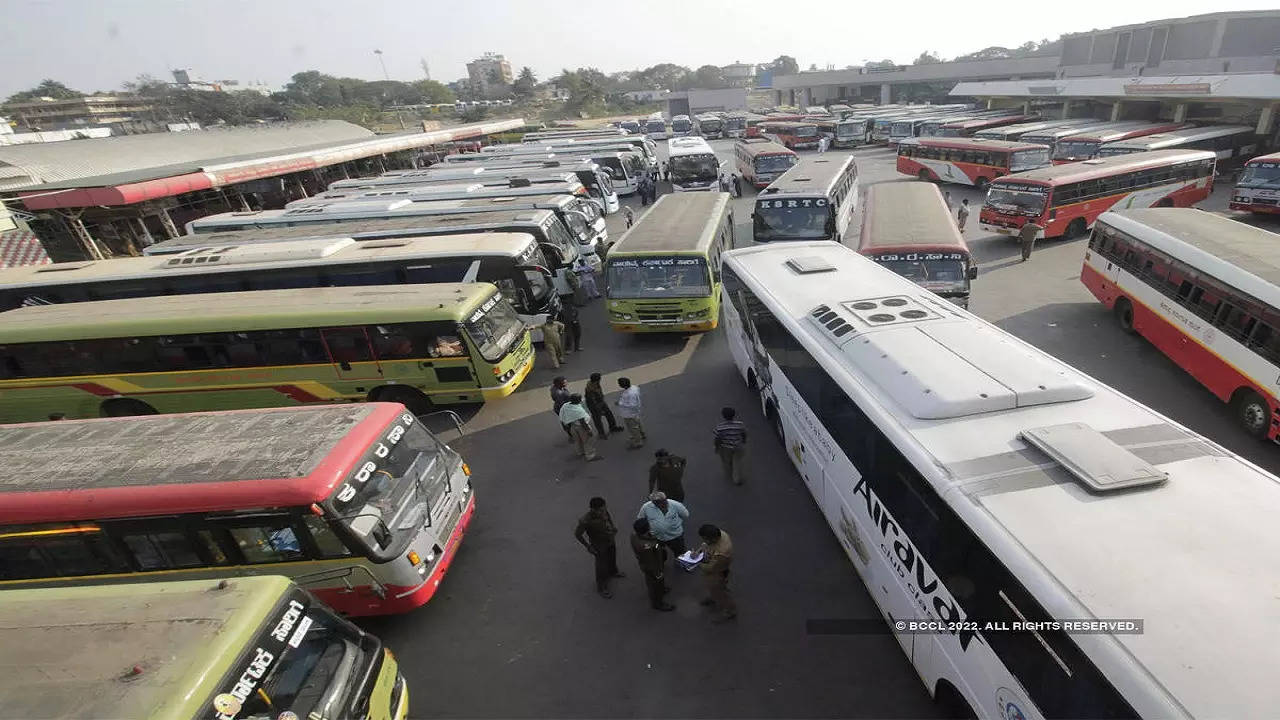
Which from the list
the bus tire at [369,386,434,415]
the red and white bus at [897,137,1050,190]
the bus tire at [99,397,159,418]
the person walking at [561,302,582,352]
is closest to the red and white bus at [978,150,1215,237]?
the red and white bus at [897,137,1050,190]

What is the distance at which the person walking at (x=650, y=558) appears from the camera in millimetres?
6184

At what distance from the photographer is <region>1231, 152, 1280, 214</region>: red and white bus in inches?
712

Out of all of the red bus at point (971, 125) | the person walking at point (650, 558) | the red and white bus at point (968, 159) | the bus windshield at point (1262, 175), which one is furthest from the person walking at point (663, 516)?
the red bus at point (971, 125)

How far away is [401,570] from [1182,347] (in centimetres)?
1355

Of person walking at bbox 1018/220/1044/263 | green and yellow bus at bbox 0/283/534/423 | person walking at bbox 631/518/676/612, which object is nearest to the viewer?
person walking at bbox 631/518/676/612

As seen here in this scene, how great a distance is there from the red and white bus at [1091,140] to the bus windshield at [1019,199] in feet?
38.2

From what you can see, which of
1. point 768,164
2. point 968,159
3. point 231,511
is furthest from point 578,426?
point 968,159

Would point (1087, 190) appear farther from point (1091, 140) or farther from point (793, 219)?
point (1091, 140)

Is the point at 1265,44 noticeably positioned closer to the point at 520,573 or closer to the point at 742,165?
the point at 742,165

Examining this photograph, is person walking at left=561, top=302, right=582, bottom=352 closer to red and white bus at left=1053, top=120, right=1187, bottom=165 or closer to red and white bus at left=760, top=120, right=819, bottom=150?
red and white bus at left=1053, top=120, right=1187, bottom=165

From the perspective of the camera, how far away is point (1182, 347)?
10.3m

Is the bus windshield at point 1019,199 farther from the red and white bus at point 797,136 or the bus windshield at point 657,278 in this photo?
the red and white bus at point 797,136

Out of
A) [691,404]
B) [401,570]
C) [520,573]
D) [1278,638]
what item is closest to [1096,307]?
[691,404]

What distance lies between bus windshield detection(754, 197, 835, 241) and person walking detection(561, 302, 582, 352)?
698 cm
